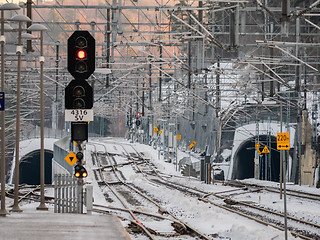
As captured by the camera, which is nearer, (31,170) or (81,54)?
→ (81,54)

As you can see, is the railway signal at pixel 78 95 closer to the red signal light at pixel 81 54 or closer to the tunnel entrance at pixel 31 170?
the red signal light at pixel 81 54

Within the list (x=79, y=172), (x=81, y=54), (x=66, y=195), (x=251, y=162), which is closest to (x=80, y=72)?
(x=81, y=54)

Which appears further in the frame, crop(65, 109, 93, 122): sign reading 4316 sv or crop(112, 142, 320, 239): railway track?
crop(112, 142, 320, 239): railway track

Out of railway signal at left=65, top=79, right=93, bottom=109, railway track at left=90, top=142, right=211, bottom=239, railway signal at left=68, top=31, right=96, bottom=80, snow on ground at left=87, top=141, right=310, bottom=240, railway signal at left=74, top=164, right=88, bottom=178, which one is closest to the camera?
railway signal at left=68, top=31, right=96, bottom=80

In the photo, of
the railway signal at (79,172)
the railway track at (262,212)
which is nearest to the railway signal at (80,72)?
the railway signal at (79,172)

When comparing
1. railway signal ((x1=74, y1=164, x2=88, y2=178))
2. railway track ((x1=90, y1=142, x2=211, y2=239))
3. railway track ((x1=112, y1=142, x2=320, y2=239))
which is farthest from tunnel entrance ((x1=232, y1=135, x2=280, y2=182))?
railway signal ((x1=74, y1=164, x2=88, y2=178))

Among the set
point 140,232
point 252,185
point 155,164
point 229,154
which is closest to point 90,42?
point 140,232

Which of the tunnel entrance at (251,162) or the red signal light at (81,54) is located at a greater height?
the red signal light at (81,54)

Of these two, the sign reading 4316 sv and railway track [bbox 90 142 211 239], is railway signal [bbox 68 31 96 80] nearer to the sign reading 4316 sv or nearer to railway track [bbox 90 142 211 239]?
the sign reading 4316 sv

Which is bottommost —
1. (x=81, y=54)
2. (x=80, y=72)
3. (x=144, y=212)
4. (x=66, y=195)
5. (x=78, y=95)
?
(x=144, y=212)

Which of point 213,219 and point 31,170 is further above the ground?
point 213,219

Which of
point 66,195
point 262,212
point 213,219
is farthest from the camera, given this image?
point 262,212

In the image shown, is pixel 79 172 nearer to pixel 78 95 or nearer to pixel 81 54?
pixel 78 95

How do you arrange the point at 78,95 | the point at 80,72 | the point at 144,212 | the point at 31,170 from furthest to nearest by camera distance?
1. the point at 31,170
2. the point at 144,212
3. the point at 78,95
4. the point at 80,72
